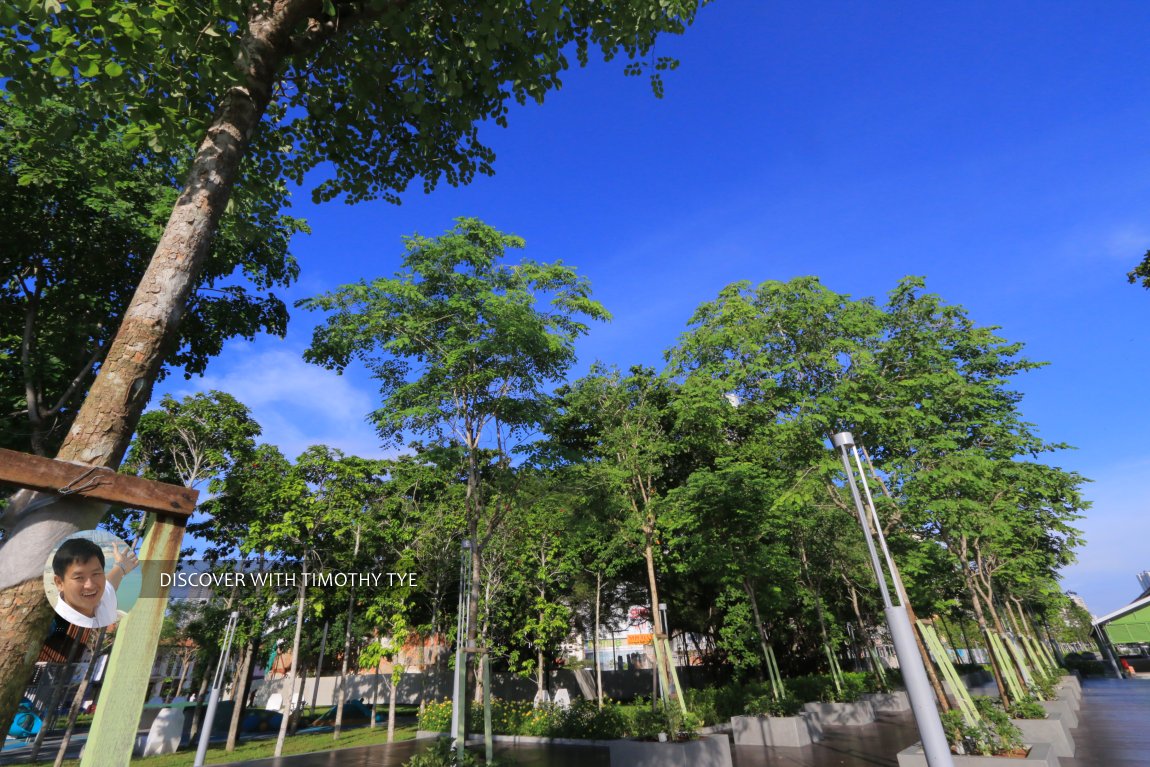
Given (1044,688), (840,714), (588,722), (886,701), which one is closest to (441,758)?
(588,722)

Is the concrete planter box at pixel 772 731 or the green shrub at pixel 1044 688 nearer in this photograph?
the green shrub at pixel 1044 688

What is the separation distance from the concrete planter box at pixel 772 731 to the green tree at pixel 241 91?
52.5ft

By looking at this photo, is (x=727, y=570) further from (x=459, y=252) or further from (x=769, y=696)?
(x=459, y=252)

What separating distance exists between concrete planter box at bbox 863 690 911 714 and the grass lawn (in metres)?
17.6

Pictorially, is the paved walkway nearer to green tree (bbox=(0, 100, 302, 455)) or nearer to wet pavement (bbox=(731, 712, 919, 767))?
wet pavement (bbox=(731, 712, 919, 767))

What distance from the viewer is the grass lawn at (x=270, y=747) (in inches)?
638

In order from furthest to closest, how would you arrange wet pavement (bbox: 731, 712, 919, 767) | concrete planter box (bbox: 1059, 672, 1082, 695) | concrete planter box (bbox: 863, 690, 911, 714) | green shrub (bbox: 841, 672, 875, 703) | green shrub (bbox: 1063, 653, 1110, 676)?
green shrub (bbox: 1063, 653, 1110, 676), concrete planter box (bbox: 863, 690, 911, 714), concrete planter box (bbox: 1059, 672, 1082, 695), green shrub (bbox: 841, 672, 875, 703), wet pavement (bbox: 731, 712, 919, 767)

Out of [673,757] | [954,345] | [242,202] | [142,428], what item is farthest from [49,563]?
[954,345]

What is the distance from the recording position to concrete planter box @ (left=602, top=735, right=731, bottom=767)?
1018 cm

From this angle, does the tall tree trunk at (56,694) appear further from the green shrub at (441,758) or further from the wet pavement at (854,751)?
the green shrub at (441,758)

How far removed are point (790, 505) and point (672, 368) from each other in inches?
205

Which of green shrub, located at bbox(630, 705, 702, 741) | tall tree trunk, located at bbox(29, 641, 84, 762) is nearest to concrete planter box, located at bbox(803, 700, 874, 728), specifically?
green shrub, located at bbox(630, 705, 702, 741)

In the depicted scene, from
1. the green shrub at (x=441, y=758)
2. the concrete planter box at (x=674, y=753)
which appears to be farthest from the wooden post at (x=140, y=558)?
the concrete planter box at (x=674, y=753)

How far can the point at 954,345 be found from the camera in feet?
69.3
